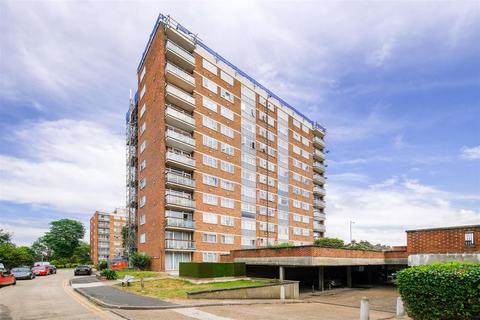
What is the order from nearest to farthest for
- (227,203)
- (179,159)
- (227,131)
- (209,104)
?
(179,159), (209,104), (227,203), (227,131)

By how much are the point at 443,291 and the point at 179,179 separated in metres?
36.0

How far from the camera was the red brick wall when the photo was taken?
64.3ft

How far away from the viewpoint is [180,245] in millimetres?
43281

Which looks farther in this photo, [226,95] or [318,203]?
[318,203]

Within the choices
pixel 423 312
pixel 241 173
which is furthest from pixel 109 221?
pixel 423 312

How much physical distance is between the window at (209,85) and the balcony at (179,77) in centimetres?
210

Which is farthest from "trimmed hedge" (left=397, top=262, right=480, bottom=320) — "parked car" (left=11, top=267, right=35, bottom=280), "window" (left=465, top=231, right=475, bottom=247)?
"parked car" (left=11, top=267, right=35, bottom=280)

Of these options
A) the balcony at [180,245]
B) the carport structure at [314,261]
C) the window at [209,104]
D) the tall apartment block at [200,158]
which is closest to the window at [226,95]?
the tall apartment block at [200,158]

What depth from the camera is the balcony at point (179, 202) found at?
42688 millimetres

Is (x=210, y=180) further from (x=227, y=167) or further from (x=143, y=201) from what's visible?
(x=143, y=201)

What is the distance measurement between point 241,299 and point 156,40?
34.4 metres

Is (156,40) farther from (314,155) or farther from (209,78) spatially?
(314,155)

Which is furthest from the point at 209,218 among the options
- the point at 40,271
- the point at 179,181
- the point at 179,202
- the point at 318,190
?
the point at 318,190

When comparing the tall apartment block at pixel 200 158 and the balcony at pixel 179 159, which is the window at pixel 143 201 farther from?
the balcony at pixel 179 159
